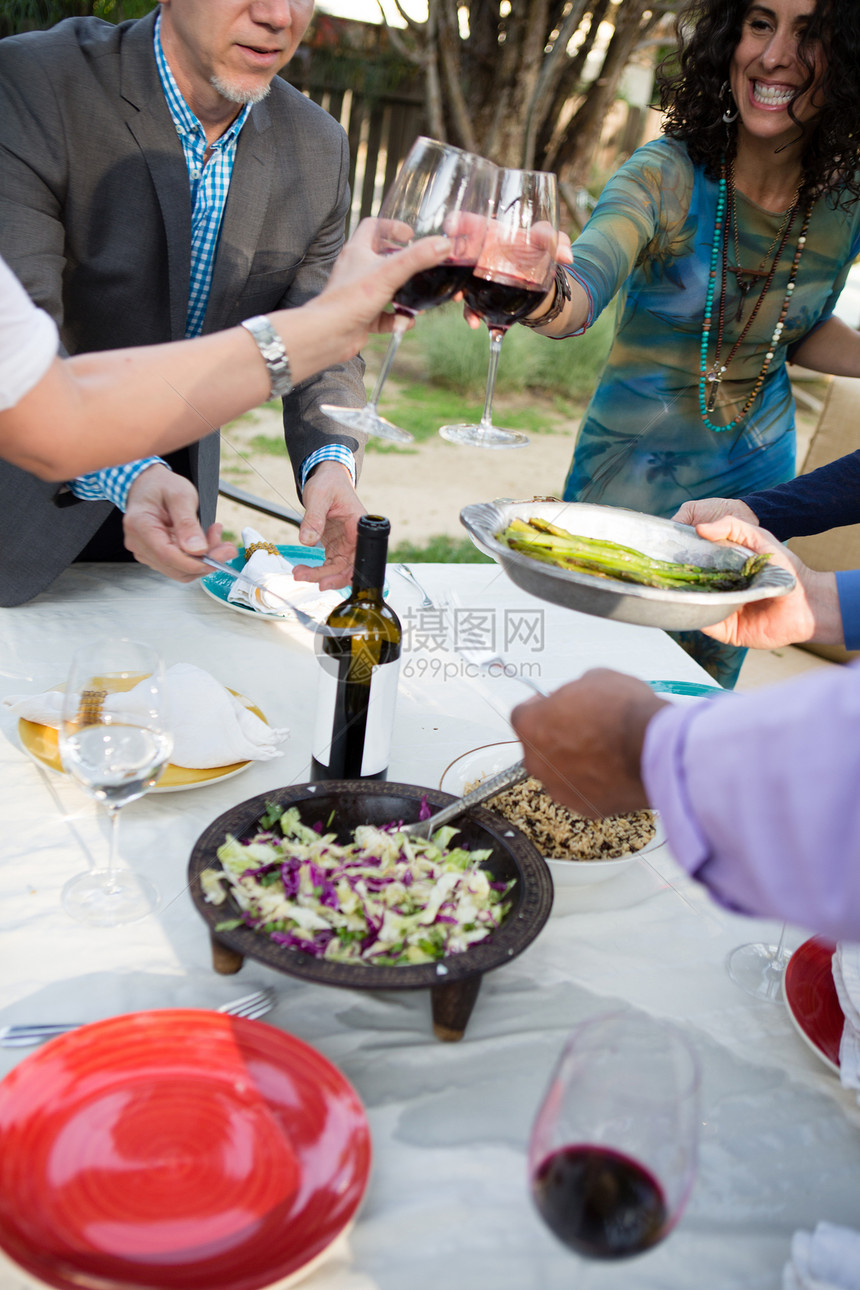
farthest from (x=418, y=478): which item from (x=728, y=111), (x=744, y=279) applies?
(x=728, y=111)

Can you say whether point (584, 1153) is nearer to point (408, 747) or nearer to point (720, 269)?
point (408, 747)

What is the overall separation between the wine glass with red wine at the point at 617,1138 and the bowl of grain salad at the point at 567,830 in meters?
0.45

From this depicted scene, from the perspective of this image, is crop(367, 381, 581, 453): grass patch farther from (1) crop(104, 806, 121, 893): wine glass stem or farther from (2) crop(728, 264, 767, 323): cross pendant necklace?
(1) crop(104, 806, 121, 893): wine glass stem

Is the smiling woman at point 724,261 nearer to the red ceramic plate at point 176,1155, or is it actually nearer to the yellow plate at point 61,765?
the yellow plate at point 61,765

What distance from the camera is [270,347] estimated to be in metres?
1.13

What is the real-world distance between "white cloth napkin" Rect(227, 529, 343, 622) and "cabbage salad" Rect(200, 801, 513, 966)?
27.6 inches

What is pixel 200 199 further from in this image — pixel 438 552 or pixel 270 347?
pixel 438 552

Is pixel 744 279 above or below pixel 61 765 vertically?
above

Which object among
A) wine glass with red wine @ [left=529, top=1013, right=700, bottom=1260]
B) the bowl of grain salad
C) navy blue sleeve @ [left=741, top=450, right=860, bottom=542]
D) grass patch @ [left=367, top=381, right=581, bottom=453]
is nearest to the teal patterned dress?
navy blue sleeve @ [left=741, top=450, right=860, bottom=542]

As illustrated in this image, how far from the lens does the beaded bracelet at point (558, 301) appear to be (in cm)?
168

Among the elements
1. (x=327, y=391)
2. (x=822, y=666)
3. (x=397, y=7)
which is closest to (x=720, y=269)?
(x=327, y=391)

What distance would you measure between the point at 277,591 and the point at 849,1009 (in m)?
1.15

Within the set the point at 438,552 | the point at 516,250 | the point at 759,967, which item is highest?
the point at 516,250

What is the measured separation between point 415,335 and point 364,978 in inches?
327
